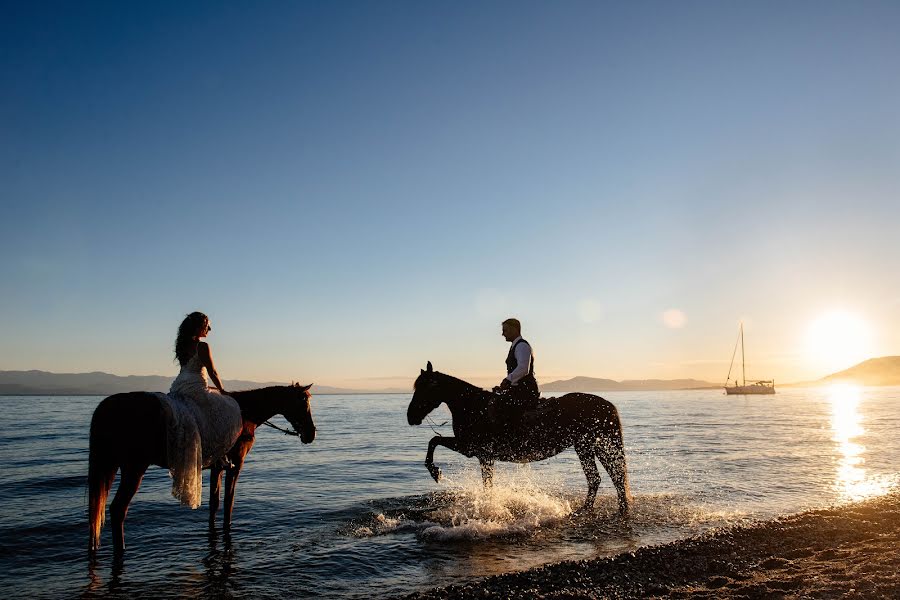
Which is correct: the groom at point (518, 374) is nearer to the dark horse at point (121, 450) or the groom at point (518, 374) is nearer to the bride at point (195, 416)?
the bride at point (195, 416)

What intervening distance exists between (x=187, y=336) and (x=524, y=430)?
5794mm

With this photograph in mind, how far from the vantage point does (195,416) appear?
757 centimetres

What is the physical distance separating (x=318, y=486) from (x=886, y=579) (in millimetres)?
11772

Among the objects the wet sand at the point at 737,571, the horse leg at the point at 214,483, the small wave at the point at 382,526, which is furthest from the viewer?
the small wave at the point at 382,526

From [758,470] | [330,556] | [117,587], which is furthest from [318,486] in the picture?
[758,470]

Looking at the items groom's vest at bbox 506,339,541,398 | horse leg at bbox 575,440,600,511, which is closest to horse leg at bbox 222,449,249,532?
groom's vest at bbox 506,339,541,398

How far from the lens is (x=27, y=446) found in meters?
23.6

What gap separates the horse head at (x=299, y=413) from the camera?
934 centimetres

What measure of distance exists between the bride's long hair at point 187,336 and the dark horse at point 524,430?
13.2 ft

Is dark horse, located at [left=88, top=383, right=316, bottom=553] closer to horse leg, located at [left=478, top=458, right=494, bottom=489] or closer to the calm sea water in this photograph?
the calm sea water

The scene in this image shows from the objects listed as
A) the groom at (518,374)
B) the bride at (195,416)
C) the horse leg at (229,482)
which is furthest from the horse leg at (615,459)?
the bride at (195,416)

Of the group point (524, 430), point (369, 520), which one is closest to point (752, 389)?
point (524, 430)

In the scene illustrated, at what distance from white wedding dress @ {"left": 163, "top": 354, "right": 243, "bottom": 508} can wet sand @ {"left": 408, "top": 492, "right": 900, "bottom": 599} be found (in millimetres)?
3695

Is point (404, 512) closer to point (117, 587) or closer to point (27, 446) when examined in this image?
point (117, 587)
